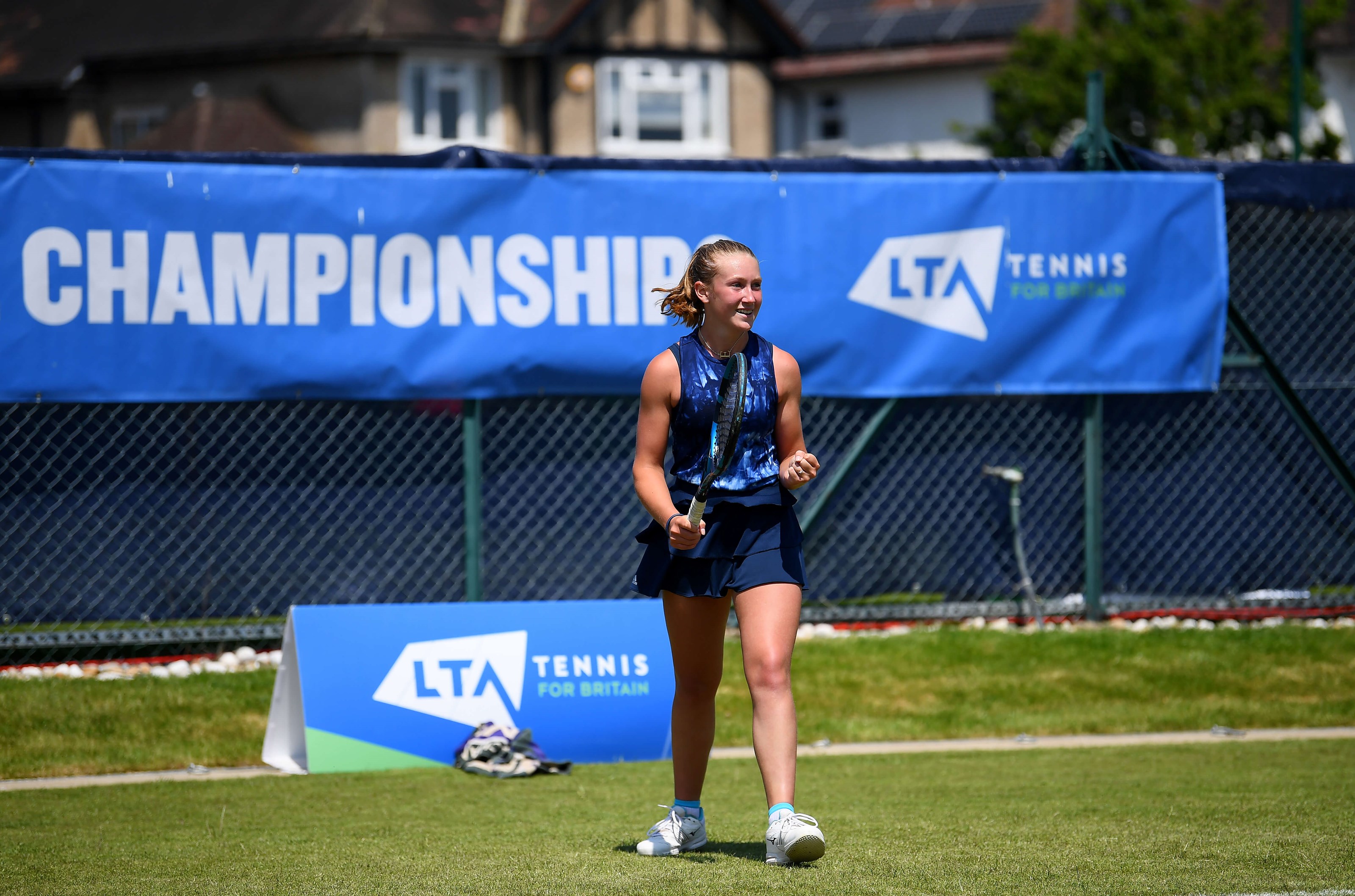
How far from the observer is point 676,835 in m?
4.92

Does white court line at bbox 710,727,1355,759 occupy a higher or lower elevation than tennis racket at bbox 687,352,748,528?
lower

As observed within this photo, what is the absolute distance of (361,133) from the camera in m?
30.1

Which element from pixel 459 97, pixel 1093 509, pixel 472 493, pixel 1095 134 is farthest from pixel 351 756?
pixel 459 97

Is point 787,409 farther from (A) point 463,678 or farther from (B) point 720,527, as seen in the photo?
(A) point 463,678

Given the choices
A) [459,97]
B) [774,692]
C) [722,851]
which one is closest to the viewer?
[774,692]

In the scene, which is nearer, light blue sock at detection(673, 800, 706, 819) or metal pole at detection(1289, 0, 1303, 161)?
light blue sock at detection(673, 800, 706, 819)

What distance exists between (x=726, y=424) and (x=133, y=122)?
97.5 feet

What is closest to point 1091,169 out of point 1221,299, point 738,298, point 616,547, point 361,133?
point 1221,299

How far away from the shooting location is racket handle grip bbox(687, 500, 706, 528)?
14.9 ft

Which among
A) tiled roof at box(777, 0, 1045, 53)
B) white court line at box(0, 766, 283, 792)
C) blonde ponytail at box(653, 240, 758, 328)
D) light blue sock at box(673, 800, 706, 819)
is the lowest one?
white court line at box(0, 766, 283, 792)

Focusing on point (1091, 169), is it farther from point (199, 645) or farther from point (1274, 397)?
point (199, 645)

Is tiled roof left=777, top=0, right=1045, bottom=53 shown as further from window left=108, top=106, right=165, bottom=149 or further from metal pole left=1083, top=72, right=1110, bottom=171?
metal pole left=1083, top=72, right=1110, bottom=171

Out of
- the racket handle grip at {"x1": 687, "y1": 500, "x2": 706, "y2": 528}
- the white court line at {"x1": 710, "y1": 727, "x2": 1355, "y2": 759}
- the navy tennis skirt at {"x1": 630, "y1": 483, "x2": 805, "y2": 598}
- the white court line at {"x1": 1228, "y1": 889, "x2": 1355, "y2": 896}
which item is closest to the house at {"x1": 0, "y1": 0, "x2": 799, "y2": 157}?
the white court line at {"x1": 710, "y1": 727, "x2": 1355, "y2": 759}

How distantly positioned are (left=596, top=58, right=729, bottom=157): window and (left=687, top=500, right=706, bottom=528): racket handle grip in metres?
28.3
